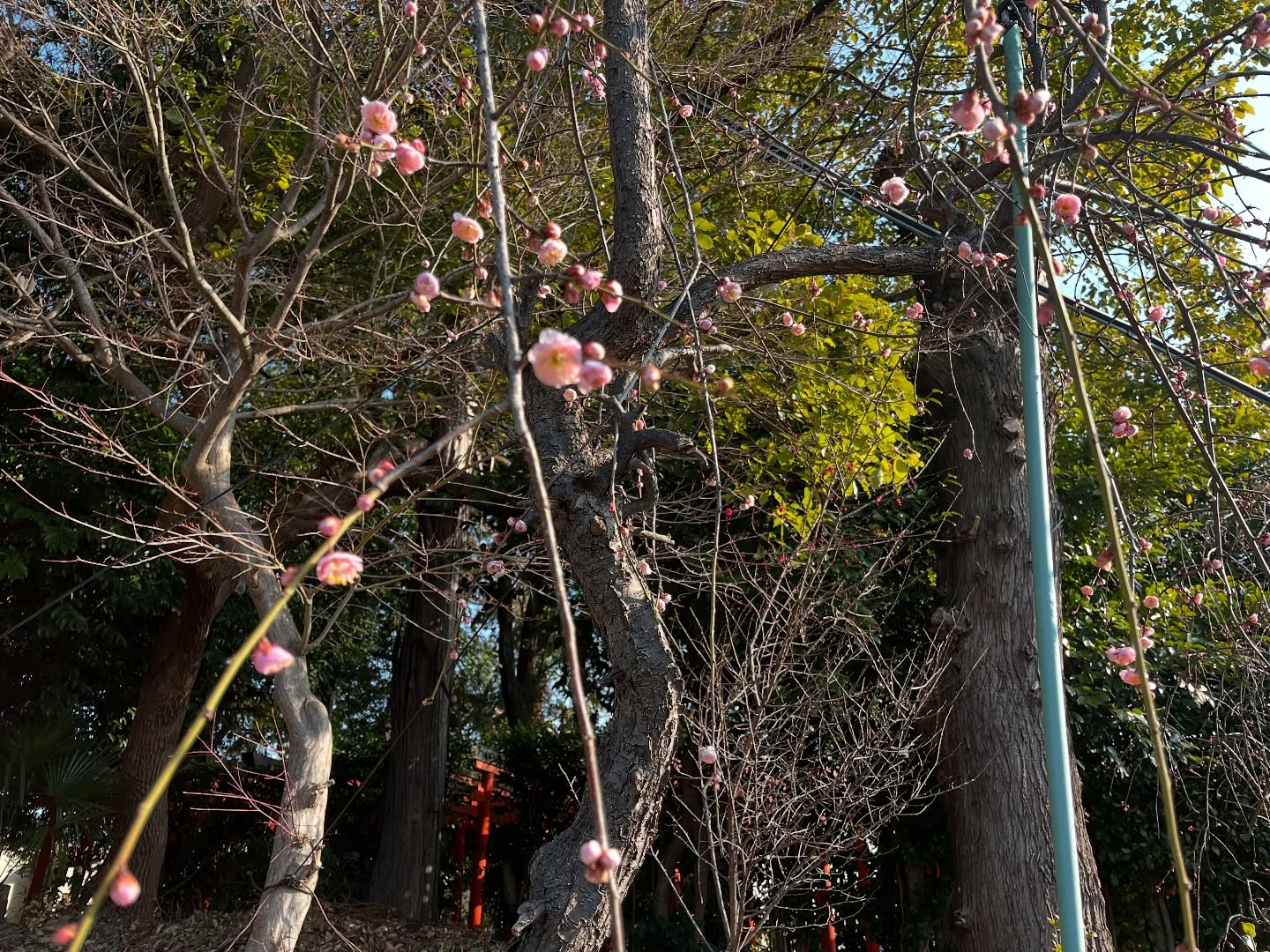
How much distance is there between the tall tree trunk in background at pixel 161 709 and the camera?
5.91 meters

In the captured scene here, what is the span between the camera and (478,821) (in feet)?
26.6

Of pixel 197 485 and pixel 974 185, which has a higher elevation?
pixel 974 185

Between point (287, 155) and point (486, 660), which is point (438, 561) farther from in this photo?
point (486, 660)

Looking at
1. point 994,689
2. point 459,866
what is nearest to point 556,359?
point 994,689

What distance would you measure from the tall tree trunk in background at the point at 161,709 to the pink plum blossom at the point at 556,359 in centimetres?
524

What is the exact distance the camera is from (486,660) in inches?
508

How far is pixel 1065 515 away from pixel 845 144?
2.50 m

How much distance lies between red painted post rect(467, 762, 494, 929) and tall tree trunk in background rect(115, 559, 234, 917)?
7.75ft

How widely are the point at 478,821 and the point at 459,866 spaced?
390 mm

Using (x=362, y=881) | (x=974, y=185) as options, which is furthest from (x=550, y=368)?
(x=362, y=881)

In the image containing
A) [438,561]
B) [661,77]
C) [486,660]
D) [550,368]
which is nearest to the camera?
[550,368]

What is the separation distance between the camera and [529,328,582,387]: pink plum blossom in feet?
3.40

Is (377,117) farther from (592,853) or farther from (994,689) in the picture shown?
(994,689)

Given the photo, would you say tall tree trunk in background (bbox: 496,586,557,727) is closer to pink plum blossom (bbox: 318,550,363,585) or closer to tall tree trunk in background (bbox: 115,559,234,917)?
tall tree trunk in background (bbox: 115,559,234,917)
